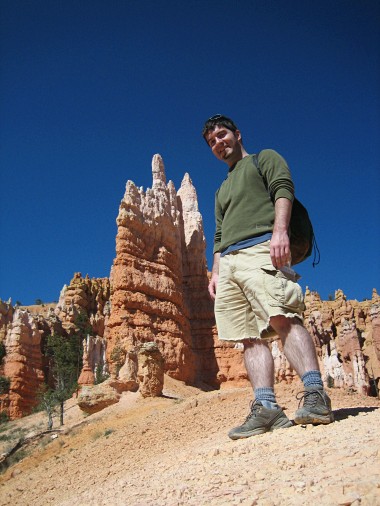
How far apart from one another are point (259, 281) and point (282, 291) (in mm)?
225

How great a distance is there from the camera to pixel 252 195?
3.96 m

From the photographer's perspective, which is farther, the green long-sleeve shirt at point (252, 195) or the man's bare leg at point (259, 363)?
the green long-sleeve shirt at point (252, 195)

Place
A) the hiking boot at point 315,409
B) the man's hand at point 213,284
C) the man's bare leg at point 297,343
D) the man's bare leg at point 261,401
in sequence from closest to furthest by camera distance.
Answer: the hiking boot at point 315,409, the man's bare leg at point 297,343, the man's bare leg at point 261,401, the man's hand at point 213,284

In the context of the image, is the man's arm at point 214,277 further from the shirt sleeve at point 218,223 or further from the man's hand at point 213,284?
the shirt sleeve at point 218,223

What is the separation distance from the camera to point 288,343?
343cm

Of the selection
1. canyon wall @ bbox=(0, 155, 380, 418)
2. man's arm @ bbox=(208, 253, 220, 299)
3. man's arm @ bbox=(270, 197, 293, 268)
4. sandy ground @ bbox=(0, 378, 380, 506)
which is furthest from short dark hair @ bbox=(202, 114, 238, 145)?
canyon wall @ bbox=(0, 155, 380, 418)

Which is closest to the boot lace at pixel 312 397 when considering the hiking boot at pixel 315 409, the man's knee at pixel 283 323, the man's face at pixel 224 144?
the hiking boot at pixel 315 409

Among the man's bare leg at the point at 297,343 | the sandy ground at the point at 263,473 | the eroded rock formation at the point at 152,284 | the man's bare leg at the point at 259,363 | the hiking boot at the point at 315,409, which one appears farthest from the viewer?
the eroded rock formation at the point at 152,284

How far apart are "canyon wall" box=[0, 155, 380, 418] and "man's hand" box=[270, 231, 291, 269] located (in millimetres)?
15442

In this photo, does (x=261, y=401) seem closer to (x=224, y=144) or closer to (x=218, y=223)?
(x=218, y=223)

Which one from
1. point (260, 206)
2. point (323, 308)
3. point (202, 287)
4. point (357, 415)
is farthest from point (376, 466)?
point (323, 308)

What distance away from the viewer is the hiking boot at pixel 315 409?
10.6 feet

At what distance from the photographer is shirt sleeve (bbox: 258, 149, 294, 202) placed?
365cm

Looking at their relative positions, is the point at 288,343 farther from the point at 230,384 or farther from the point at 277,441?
the point at 230,384
